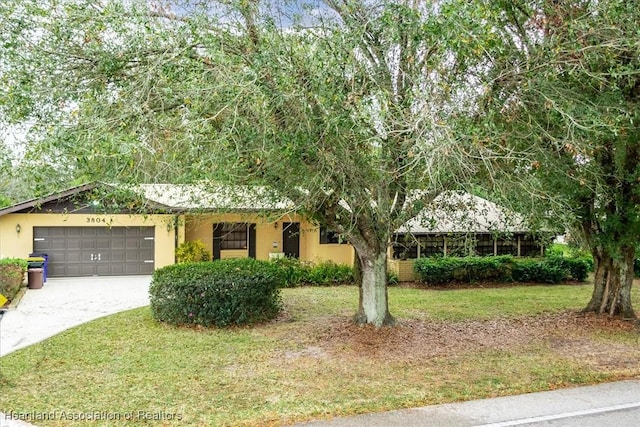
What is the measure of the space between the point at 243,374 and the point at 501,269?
1380 cm

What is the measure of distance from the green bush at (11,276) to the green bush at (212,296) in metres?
4.97

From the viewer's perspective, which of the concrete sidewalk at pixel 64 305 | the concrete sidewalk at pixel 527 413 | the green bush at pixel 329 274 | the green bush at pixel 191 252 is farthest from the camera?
the green bush at pixel 191 252

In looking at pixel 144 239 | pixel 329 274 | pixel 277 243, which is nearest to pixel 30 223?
pixel 144 239

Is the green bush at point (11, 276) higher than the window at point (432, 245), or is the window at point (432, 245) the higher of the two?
the window at point (432, 245)

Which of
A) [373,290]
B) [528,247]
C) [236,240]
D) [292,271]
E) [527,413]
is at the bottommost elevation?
[527,413]

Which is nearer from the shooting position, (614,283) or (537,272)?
(614,283)

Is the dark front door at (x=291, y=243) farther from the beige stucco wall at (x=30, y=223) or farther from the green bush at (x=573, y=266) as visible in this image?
the green bush at (x=573, y=266)

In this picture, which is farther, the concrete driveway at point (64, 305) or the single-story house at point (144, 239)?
the single-story house at point (144, 239)

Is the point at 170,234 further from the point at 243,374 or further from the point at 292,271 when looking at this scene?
the point at 243,374

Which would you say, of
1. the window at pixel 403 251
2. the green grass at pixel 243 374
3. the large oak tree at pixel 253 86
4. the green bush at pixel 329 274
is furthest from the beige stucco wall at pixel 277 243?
the large oak tree at pixel 253 86

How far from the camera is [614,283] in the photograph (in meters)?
12.4

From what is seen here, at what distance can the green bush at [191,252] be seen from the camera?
19.0 metres

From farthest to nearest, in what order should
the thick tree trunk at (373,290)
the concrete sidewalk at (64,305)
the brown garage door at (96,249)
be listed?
the brown garage door at (96,249) → the concrete sidewalk at (64,305) → the thick tree trunk at (373,290)

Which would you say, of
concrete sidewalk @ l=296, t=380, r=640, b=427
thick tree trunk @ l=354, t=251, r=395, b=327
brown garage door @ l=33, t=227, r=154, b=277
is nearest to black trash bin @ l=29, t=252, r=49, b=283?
brown garage door @ l=33, t=227, r=154, b=277
